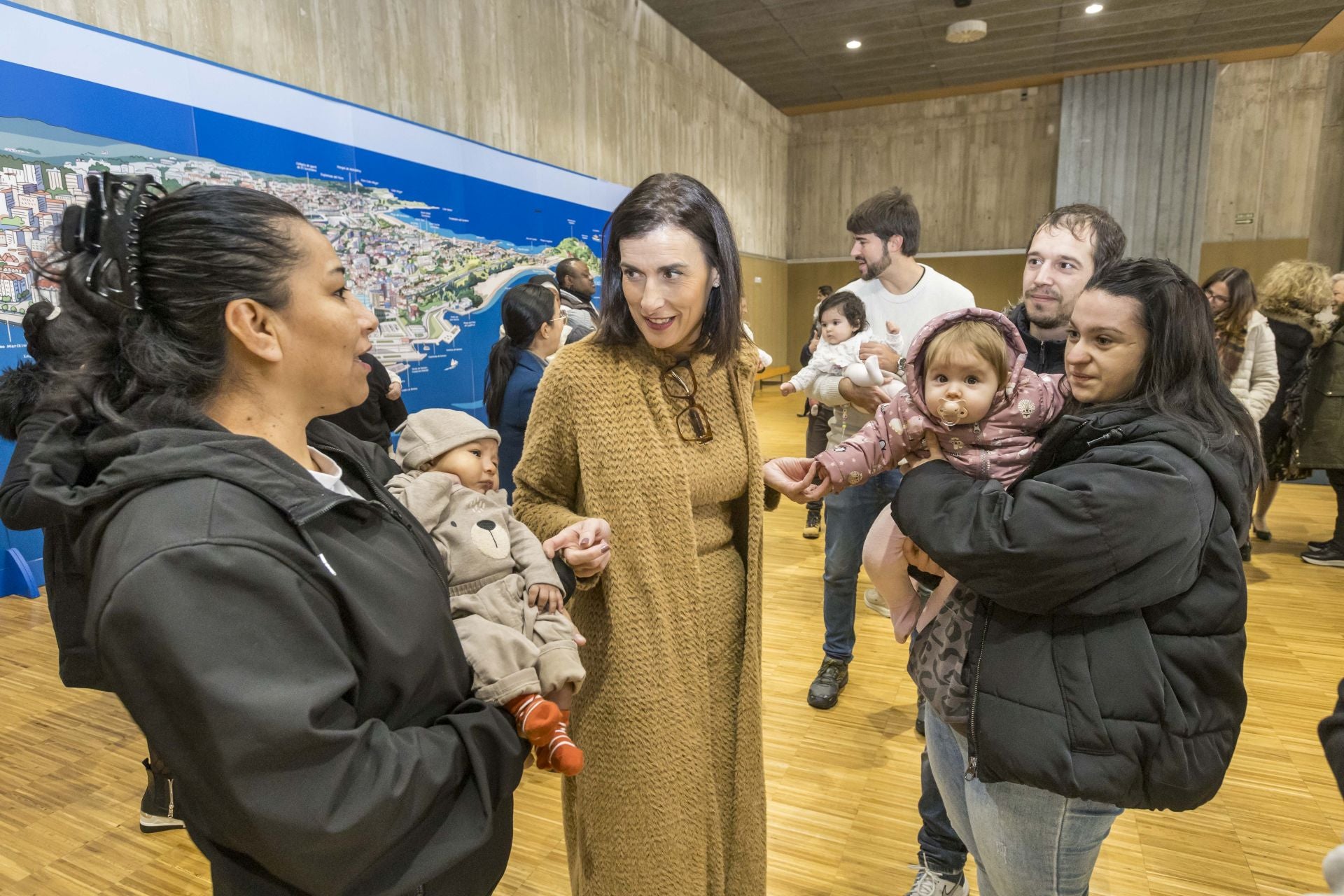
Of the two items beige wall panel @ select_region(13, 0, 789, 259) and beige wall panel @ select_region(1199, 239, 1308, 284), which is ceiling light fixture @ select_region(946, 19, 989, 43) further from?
beige wall panel @ select_region(1199, 239, 1308, 284)

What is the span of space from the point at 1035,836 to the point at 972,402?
0.82 m

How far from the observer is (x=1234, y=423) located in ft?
4.15

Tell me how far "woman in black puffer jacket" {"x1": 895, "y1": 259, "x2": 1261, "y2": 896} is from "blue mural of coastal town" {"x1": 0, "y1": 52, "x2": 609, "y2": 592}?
1474 mm

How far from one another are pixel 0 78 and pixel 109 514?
376 cm

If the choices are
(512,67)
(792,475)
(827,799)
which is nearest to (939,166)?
(512,67)

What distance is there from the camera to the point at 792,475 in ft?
5.90

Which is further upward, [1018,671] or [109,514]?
[109,514]

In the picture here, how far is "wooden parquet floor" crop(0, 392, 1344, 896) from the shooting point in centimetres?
223

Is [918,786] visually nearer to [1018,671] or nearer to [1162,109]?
[1018,671]

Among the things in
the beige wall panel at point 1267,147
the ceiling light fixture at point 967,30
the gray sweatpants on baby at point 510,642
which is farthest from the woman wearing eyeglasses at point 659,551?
the beige wall panel at point 1267,147

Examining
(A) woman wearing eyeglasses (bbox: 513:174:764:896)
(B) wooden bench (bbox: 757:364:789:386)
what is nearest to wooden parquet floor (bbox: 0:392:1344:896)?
(A) woman wearing eyeglasses (bbox: 513:174:764:896)

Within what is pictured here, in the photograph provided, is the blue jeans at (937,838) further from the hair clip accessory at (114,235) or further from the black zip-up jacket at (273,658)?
the hair clip accessory at (114,235)

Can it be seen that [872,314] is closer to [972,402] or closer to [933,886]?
[972,402]

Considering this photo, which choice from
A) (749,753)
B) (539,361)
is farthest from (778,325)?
(749,753)
